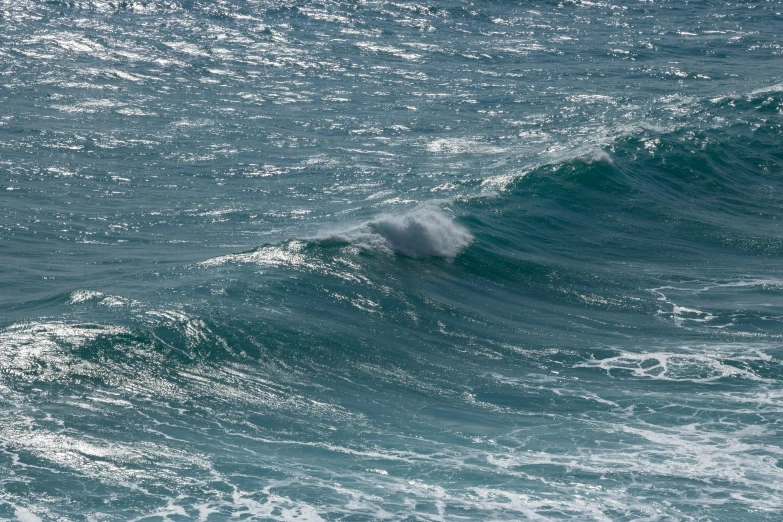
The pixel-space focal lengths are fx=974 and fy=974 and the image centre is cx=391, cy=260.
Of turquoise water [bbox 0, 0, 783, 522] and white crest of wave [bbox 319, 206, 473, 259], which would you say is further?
white crest of wave [bbox 319, 206, 473, 259]

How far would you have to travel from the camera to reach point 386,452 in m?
15.8

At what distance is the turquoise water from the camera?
1502cm

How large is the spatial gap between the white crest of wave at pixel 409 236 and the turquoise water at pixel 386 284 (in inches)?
3.1

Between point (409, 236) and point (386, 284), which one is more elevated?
point (409, 236)

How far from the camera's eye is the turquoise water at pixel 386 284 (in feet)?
49.3

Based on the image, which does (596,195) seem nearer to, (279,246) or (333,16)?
(279,246)

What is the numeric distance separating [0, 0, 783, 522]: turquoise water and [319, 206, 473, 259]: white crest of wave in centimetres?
8

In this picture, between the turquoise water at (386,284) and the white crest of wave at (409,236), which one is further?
the white crest of wave at (409,236)

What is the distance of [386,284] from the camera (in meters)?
22.1

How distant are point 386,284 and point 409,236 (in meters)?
2.09

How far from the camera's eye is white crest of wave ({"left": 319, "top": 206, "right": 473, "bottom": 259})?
23.5m

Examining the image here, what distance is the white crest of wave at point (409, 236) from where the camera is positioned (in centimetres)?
2345

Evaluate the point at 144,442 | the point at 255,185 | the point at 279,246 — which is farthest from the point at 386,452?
the point at 255,185

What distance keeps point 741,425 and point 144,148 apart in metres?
20.8
